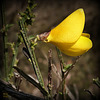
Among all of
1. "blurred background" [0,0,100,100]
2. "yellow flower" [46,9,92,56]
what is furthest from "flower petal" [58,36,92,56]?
"blurred background" [0,0,100,100]

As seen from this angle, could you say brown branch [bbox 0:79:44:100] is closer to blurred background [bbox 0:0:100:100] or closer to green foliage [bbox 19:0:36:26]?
green foliage [bbox 19:0:36:26]

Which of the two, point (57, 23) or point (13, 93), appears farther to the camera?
point (57, 23)

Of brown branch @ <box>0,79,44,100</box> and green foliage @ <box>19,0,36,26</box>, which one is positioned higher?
green foliage @ <box>19,0,36,26</box>

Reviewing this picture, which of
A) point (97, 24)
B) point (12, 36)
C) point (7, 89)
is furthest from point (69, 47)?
point (97, 24)

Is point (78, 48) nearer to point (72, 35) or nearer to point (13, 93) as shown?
point (72, 35)

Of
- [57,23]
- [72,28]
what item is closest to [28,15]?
[72,28]

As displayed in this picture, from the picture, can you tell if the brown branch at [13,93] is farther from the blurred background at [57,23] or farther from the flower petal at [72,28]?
the blurred background at [57,23]

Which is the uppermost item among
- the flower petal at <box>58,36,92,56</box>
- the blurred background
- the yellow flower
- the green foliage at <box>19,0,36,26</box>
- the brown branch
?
the green foliage at <box>19,0,36,26</box>

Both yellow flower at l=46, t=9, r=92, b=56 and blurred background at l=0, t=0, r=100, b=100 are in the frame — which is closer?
yellow flower at l=46, t=9, r=92, b=56

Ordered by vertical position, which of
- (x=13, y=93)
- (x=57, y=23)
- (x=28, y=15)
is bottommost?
(x=57, y=23)
